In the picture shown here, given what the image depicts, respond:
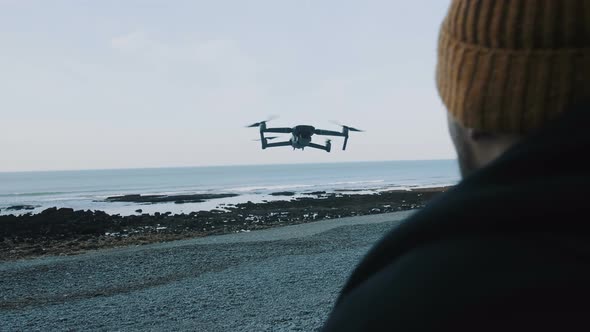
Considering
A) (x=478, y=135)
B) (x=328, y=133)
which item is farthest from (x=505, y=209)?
(x=328, y=133)

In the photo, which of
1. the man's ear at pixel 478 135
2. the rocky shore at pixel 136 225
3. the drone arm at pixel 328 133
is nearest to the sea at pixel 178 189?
the man's ear at pixel 478 135

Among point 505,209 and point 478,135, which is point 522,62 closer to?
point 478,135

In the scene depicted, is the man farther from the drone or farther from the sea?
the drone

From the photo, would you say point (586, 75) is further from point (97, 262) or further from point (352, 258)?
point (97, 262)

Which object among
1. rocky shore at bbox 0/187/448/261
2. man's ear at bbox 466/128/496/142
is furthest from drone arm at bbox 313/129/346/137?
man's ear at bbox 466/128/496/142

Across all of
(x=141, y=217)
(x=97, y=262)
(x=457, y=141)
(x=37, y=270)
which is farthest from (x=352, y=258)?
(x=141, y=217)

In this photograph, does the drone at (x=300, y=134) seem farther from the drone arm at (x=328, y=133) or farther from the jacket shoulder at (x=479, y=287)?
the jacket shoulder at (x=479, y=287)

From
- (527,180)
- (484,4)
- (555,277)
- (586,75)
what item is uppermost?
(484,4)

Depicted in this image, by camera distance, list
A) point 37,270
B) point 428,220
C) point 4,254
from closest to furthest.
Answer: point 428,220, point 37,270, point 4,254
